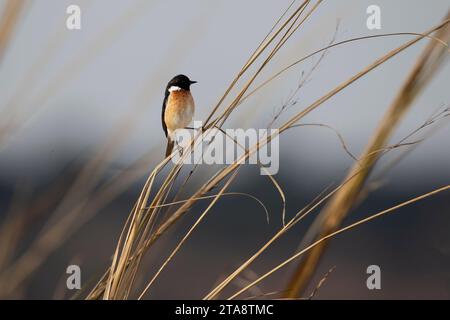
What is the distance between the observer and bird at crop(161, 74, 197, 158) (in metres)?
2.49

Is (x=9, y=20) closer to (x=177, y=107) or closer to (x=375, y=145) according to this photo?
(x=375, y=145)

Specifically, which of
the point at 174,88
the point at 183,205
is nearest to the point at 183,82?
Answer: the point at 174,88

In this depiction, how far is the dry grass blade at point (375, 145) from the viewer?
124cm

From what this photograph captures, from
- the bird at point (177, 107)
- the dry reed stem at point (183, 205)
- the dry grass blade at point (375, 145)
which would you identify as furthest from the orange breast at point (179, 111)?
the dry grass blade at point (375, 145)

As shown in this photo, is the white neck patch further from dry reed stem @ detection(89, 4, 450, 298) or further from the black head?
dry reed stem @ detection(89, 4, 450, 298)

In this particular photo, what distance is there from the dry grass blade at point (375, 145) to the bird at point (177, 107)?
1.19m

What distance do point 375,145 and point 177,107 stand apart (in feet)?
4.37

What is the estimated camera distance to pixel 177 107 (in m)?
2.53

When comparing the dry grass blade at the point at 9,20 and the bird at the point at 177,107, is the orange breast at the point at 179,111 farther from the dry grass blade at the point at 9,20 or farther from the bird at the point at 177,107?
the dry grass blade at the point at 9,20

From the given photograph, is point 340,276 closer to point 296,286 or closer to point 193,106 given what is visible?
point 193,106

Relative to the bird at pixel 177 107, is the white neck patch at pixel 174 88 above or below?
above

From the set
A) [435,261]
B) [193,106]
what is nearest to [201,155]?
[193,106]

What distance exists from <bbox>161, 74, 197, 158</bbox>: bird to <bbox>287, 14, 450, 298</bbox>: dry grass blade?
1.19 metres
